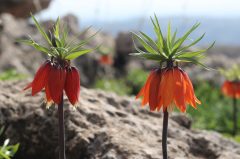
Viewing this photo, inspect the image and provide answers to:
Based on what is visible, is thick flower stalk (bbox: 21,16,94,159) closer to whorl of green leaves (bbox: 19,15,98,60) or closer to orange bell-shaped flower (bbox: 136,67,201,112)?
whorl of green leaves (bbox: 19,15,98,60)

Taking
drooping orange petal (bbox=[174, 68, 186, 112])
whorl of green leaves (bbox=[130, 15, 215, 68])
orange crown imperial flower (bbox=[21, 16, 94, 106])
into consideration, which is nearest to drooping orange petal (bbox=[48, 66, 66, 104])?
orange crown imperial flower (bbox=[21, 16, 94, 106])

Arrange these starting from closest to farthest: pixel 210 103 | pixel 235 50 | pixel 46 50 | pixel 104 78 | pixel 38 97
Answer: pixel 46 50
pixel 38 97
pixel 210 103
pixel 104 78
pixel 235 50

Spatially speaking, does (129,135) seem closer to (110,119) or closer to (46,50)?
(110,119)

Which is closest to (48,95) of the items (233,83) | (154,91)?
(154,91)

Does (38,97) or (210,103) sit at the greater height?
(38,97)

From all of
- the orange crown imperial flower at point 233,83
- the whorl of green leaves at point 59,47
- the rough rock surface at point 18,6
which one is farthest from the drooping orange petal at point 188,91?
the rough rock surface at point 18,6

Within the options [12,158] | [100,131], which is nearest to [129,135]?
[100,131]

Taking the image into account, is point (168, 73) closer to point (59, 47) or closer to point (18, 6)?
point (59, 47)
